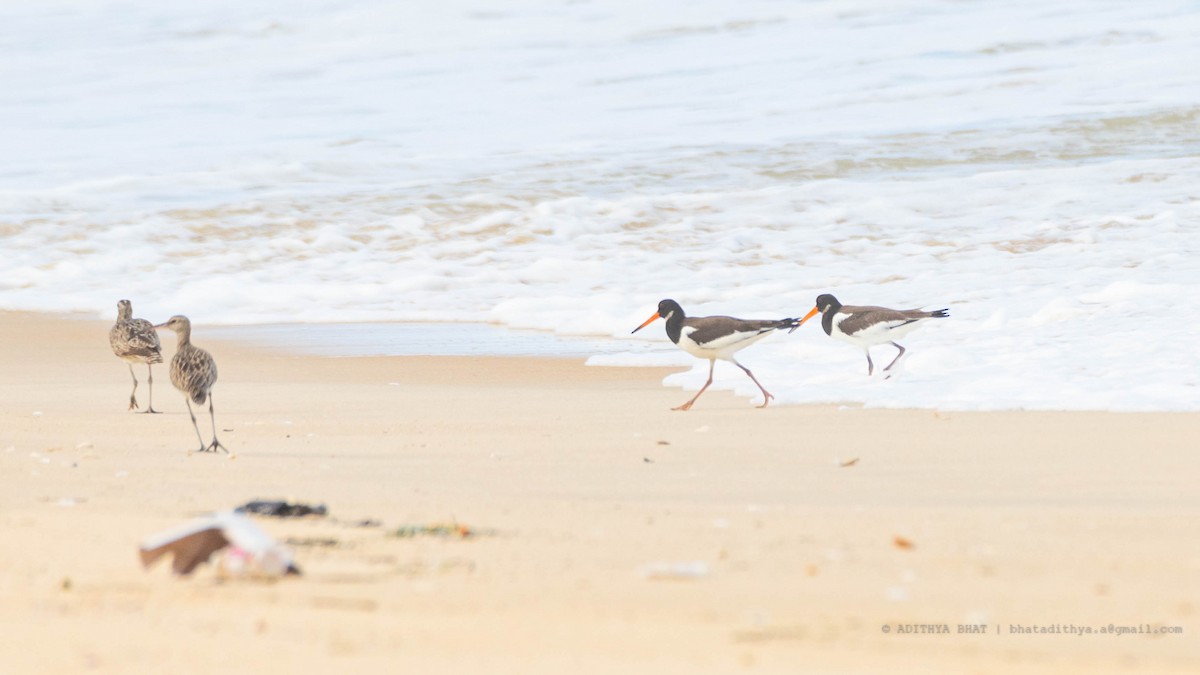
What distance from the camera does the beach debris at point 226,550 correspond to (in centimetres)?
370

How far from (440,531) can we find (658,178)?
13798 millimetres

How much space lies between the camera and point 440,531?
4410mm

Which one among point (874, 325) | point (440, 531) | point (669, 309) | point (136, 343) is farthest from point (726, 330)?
point (440, 531)

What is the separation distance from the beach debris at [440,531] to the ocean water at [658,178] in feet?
12.8

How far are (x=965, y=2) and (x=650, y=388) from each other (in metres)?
22.9

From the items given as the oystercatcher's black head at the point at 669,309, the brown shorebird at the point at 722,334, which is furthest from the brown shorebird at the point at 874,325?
the oystercatcher's black head at the point at 669,309

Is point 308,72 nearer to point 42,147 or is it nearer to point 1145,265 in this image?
point 42,147

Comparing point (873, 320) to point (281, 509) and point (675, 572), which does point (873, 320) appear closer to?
point (281, 509)

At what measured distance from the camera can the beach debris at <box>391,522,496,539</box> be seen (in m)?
4.36

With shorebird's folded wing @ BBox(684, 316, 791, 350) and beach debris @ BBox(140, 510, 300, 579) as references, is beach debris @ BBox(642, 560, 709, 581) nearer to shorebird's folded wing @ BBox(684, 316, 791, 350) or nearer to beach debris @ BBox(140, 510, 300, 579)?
beach debris @ BBox(140, 510, 300, 579)

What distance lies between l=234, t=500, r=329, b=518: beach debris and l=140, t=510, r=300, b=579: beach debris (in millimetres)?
875

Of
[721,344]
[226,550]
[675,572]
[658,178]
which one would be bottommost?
[658,178]

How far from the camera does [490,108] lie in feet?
80.2

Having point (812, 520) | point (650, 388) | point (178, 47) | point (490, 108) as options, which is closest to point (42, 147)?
point (490, 108)
